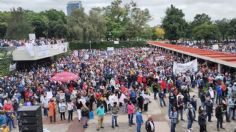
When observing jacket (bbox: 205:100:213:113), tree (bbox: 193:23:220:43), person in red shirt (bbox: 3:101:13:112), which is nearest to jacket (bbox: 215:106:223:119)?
jacket (bbox: 205:100:213:113)

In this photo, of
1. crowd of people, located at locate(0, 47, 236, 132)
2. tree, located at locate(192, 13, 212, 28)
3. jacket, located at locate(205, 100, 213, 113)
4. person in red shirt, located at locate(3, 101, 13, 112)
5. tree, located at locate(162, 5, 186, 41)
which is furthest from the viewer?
tree, located at locate(192, 13, 212, 28)

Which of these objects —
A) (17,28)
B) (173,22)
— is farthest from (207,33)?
(17,28)

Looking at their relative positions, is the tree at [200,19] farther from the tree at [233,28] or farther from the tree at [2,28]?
the tree at [2,28]

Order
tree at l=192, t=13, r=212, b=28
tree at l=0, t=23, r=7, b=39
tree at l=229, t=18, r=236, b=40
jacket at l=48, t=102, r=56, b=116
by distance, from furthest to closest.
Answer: tree at l=192, t=13, r=212, b=28 → tree at l=229, t=18, r=236, b=40 → tree at l=0, t=23, r=7, b=39 → jacket at l=48, t=102, r=56, b=116

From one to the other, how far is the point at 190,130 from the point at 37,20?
306ft

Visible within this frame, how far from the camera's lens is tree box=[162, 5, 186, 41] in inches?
3912

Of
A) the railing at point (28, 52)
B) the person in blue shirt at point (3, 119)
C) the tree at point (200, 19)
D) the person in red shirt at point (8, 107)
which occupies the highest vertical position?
the tree at point (200, 19)

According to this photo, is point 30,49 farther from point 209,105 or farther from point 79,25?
point 79,25

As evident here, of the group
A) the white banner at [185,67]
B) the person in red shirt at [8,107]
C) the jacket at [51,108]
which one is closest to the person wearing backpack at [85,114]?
the jacket at [51,108]

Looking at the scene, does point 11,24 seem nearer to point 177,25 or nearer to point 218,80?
point 177,25

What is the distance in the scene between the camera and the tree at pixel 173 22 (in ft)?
326

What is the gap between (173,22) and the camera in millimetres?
100312

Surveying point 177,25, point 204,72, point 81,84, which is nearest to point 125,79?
point 81,84

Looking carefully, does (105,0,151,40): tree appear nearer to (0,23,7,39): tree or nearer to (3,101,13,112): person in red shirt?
(0,23,7,39): tree
